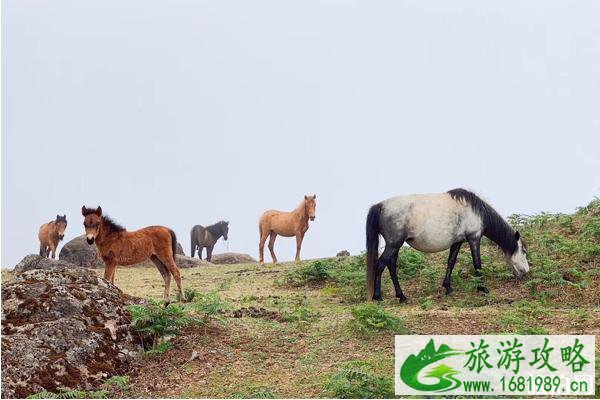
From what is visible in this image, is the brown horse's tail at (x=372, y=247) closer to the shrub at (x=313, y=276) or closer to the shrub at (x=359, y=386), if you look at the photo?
the shrub at (x=313, y=276)

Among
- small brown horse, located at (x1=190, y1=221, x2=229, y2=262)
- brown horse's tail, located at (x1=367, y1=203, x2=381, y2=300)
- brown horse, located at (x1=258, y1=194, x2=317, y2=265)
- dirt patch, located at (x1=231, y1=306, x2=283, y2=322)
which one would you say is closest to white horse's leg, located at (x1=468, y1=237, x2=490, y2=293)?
brown horse's tail, located at (x1=367, y1=203, x2=381, y2=300)

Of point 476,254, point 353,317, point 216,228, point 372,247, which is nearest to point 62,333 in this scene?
point 353,317

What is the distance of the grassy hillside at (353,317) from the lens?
361 inches

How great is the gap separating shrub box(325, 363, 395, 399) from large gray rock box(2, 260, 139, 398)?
3330mm

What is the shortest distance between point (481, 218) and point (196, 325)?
709cm

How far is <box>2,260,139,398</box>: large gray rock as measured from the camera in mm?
9180

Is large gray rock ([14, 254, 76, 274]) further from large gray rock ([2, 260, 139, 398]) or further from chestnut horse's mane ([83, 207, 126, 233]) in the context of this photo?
large gray rock ([2, 260, 139, 398])

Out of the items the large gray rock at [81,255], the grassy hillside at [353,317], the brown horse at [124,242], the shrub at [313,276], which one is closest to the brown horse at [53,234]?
the large gray rock at [81,255]

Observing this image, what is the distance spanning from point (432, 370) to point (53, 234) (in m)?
23.6

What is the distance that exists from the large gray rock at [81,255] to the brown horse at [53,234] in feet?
2.43

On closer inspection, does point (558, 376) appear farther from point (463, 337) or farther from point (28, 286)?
point (28, 286)

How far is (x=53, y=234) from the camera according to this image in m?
28.9

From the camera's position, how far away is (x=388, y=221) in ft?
47.7

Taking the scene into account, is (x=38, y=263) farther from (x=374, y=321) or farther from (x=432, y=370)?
(x=432, y=370)
